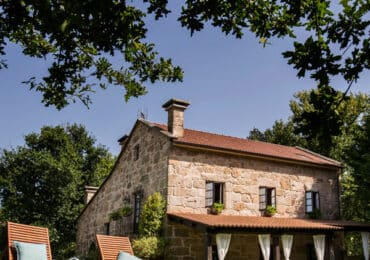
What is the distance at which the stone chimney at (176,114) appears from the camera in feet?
51.1

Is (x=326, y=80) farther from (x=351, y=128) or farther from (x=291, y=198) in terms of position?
(x=351, y=128)

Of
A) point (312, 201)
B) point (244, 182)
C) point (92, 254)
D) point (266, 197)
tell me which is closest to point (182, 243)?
point (244, 182)

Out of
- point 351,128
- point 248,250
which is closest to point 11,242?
point 248,250

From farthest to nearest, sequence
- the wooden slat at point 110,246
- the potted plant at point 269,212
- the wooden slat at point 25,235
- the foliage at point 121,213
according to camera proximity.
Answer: the foliage at point 121,213, the potted plant at point 269,212, the wooden slat at point 110,246, the wooden slat at point 25,235

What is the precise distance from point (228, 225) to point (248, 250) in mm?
3639

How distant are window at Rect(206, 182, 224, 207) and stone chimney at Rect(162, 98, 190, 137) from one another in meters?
2.16

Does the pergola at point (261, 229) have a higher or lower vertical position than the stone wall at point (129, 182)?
lower

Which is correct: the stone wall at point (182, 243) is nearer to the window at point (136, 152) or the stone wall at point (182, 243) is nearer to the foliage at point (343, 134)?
the window at point (136, 152)

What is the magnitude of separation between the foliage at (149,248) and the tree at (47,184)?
43.1ft

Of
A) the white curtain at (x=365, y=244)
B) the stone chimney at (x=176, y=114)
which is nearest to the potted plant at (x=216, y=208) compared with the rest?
the stone chimney at (x=176, y=114)

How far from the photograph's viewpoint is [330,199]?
1850cm

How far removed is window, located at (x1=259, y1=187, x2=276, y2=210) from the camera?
1673 centimetres

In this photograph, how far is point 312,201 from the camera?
59.4ft

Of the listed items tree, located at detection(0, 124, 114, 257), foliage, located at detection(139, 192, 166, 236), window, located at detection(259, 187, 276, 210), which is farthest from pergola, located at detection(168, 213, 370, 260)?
tree, located at detection(0, 124, 114, 257)
